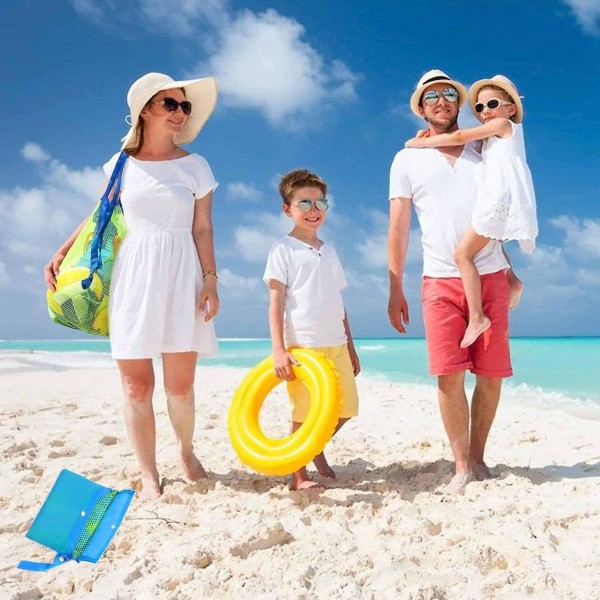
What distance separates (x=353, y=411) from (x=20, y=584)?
5.59 feet

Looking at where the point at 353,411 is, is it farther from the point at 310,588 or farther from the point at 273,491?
the point at 310,588

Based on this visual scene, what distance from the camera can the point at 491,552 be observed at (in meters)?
2.28

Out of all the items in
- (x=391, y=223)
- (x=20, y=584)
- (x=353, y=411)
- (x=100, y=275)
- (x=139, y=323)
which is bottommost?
(x=20, y=584)

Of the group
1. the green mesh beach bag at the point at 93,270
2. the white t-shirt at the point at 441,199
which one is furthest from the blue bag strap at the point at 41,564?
the white t-shirt at the point at 441,199

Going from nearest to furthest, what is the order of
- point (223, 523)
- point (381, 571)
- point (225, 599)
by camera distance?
point (225, 599)
point (381, 571)
point (223, 523)

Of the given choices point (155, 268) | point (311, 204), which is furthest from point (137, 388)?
point (311, 204)

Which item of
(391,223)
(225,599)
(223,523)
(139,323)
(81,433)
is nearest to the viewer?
(225,599)

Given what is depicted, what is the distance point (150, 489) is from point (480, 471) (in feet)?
5.80

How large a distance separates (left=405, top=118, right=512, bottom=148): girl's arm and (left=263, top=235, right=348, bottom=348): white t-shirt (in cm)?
84

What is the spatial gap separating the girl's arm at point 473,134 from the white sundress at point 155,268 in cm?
130

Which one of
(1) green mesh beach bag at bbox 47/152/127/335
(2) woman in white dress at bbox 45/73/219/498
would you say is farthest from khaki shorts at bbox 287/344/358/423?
(1) green mesh beach bag at bbox 47/152/127/335

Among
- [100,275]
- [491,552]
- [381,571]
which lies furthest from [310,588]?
[100,275]

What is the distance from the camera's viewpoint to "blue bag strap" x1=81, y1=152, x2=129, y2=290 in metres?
3.14

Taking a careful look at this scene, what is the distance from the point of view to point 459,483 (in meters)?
3.13
